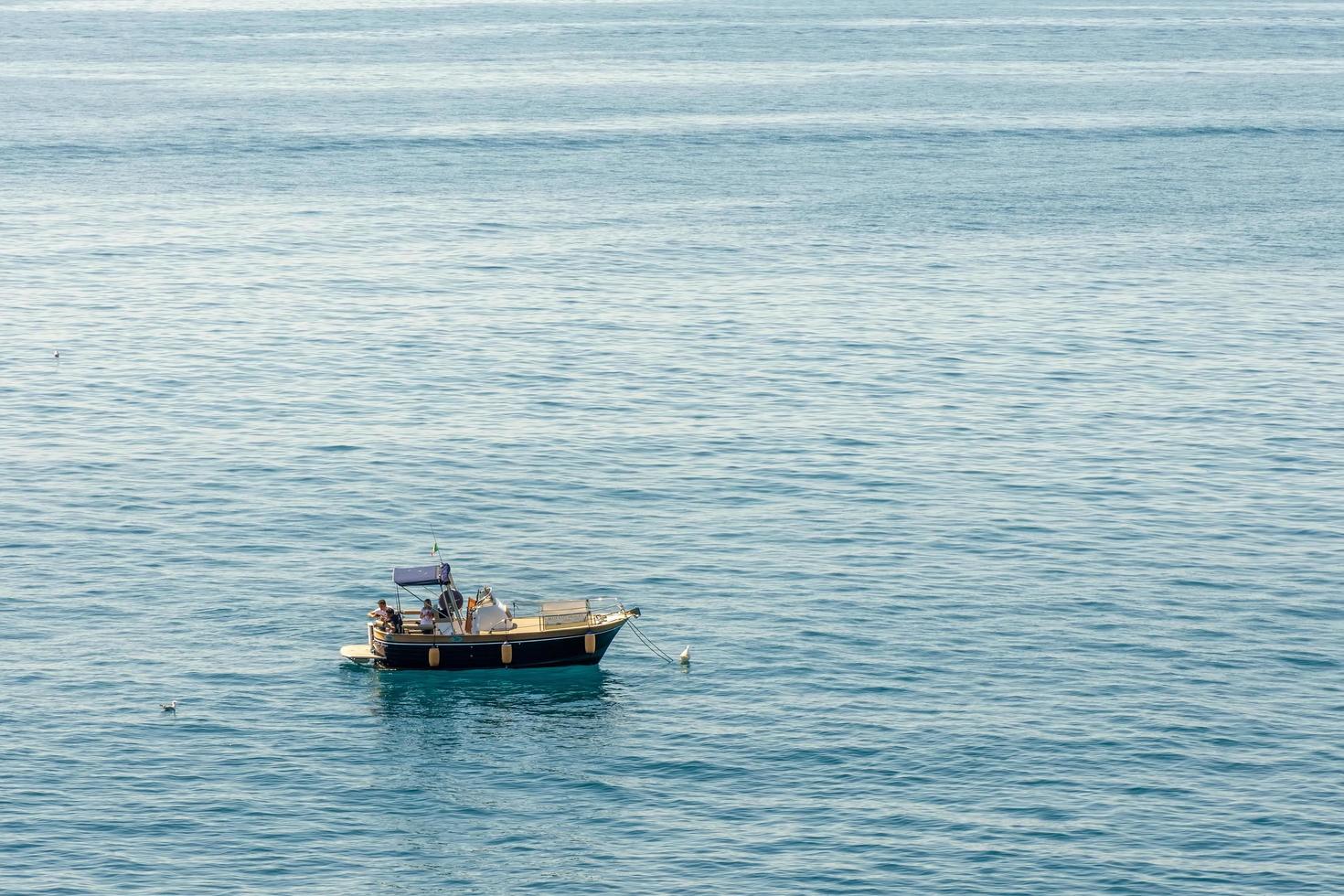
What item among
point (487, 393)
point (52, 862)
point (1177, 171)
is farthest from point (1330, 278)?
point (52, 862)

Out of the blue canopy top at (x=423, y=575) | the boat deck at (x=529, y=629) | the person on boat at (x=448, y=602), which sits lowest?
the boat deck at (x=529, y=629)

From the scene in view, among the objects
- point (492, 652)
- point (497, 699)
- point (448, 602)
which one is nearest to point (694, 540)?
point (492, 652)

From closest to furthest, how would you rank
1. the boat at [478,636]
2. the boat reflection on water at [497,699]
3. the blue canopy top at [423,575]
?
1. the boat reflection on water at [497,699]
2. the boat at [478,636]
3. the blue canopy top at [423,575]

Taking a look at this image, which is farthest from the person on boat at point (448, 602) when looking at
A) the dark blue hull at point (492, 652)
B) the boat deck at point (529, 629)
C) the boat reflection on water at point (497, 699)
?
the boat reflection on water at point (497, 699)

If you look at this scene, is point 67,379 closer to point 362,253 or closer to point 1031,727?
point 362,253

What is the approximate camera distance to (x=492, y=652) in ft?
268

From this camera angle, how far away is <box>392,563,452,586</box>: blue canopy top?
81.8 meters

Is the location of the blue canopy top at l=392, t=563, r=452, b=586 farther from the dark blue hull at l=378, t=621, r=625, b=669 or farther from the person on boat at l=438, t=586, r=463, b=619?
the dark blue hull at l=378, t=621, r=625, b=669

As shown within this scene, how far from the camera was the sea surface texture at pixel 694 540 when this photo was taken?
67.8 m

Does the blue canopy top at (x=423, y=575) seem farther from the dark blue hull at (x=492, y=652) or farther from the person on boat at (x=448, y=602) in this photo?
the dark blue hull at (x=492, y=652)

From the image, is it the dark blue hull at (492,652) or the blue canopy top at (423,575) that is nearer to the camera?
the dark blue hull at (492,652)

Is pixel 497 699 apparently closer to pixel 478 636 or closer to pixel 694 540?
pixel 478 636

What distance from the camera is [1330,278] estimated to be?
497 feet

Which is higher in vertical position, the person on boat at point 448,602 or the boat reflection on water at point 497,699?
the person on boat at point 448,602
